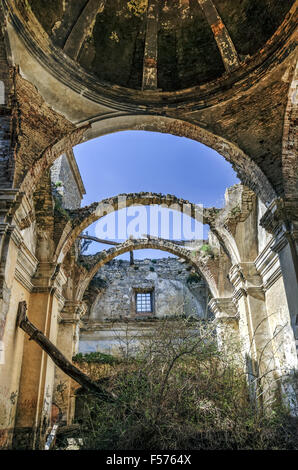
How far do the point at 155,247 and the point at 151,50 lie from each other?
25.6 feet

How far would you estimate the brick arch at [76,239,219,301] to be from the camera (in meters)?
12.0

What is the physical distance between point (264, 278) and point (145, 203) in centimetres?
438

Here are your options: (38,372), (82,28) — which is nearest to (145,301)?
(38,372)

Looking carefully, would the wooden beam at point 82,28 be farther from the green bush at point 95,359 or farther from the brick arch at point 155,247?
the green bush at point 95,359

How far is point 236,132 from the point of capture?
22.6ft

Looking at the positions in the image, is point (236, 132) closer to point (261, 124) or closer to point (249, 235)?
point (261, 124)

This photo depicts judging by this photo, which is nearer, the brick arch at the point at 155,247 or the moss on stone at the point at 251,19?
the moss on stone at the point at 251,19

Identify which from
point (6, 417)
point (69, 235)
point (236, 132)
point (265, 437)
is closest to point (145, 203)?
point (69, 235)

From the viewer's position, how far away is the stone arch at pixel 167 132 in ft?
20.8

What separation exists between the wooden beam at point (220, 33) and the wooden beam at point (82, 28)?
227cm

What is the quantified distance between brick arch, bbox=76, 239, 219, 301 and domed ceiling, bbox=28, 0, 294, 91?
6824 millimetres

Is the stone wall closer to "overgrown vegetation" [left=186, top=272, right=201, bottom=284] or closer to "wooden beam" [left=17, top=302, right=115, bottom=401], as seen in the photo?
"overgrown vegetation" [left=186, top=272, right=201, bottom=284]

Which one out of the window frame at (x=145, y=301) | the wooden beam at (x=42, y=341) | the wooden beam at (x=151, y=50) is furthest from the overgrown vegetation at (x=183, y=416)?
the window frame at (x=145, y=301)

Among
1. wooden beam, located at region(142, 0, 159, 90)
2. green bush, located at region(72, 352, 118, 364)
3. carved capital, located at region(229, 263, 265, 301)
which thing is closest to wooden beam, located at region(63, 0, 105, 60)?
wooden beam, located at region(142, 0, 159, 90)
